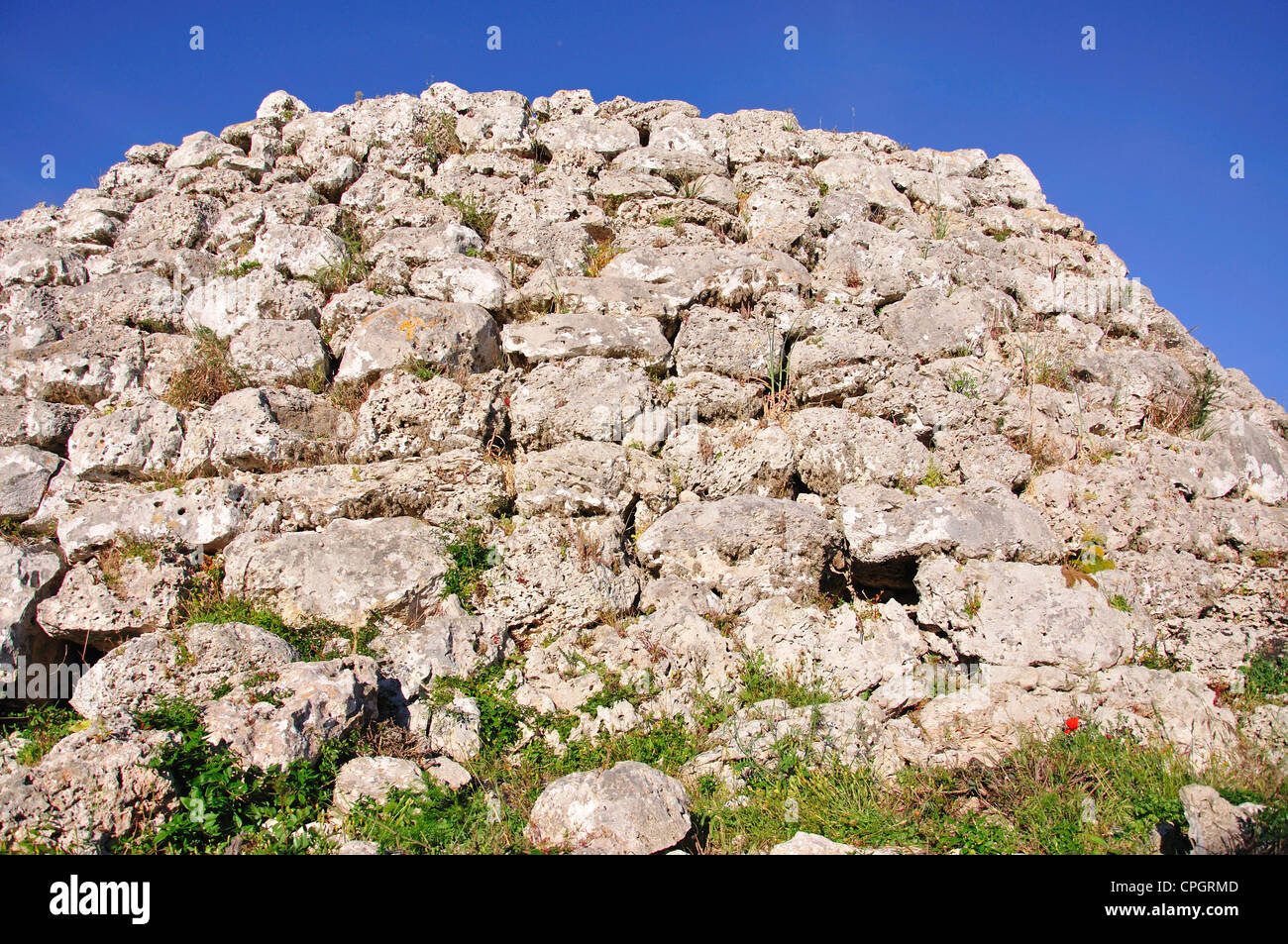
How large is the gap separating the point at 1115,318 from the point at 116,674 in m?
10.2

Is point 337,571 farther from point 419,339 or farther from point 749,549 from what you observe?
point 749,549

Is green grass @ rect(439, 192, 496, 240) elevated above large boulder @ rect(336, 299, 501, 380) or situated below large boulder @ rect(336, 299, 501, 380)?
above

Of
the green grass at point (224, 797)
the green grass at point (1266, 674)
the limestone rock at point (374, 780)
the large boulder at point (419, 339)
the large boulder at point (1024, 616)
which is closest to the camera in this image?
the green grass at point (224, 797)

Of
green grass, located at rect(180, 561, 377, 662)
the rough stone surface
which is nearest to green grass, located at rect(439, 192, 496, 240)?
the rough stone surface

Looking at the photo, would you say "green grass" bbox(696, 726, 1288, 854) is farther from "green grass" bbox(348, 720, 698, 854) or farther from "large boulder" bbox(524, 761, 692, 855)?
"green grass" bbox(348, 720, 698, 854)

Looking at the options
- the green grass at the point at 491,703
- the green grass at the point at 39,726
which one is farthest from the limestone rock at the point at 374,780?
the green grass at the point at 39,726

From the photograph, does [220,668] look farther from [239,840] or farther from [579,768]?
[579,768]

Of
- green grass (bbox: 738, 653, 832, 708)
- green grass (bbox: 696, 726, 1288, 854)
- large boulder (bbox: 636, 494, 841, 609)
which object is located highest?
large boulder (bbox: 636, 494, 841, 609)

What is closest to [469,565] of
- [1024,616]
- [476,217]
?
[1024,616]

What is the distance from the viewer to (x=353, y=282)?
26.9ft

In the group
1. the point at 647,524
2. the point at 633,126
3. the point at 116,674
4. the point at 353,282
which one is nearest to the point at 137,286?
the point at 353,282

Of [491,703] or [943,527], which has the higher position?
[943,527]

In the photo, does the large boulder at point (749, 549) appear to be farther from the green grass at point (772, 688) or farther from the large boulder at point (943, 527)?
the green grass at point (772, 688)

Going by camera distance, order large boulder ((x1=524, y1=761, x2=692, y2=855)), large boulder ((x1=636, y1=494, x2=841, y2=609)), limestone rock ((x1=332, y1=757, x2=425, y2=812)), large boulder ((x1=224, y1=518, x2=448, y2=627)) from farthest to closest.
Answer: large boulder ((x1=636, y1=494, x2=841, y2=609)) < large boulder ((x1=224, y1=518, x2=448, y2=627)) < limestone rock ((x1=332, y1=757, x2=425, y2=812)) < large boulder ((x1=524, y1=761, x2=692, y2=855))
